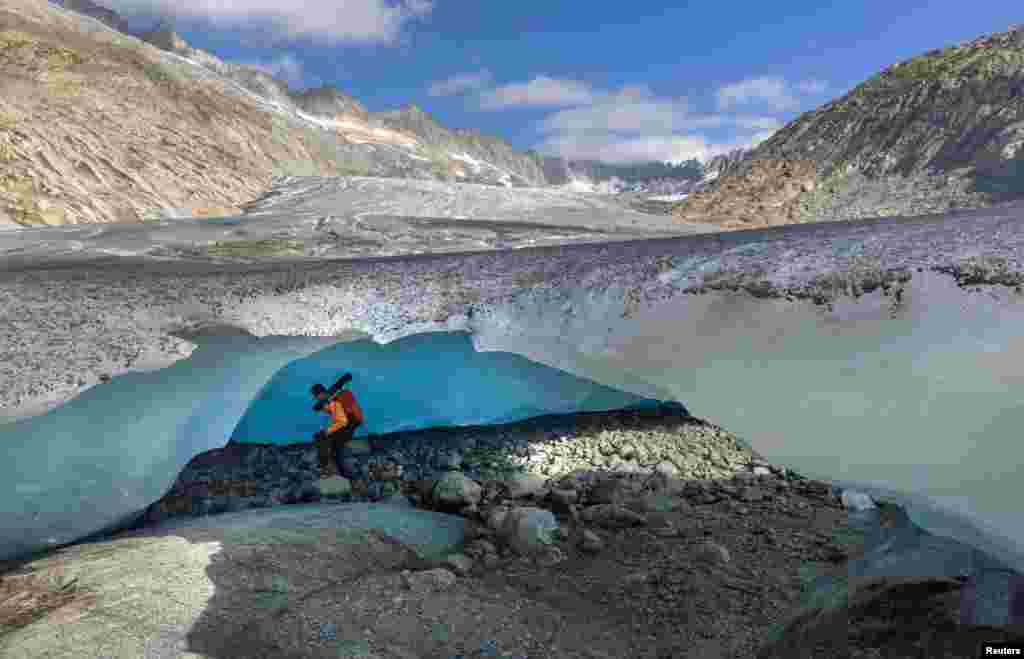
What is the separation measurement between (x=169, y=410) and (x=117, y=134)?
20812 mm

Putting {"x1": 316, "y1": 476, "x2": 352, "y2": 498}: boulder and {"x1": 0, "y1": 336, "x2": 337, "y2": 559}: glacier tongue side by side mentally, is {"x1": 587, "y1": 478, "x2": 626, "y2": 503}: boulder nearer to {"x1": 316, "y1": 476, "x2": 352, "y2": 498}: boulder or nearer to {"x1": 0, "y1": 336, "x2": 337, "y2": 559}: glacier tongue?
{"x1": 316, "y1": 476, "x2": 352, "y2": 498}: boulder

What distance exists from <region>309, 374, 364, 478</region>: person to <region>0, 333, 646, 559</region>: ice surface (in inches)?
14.5

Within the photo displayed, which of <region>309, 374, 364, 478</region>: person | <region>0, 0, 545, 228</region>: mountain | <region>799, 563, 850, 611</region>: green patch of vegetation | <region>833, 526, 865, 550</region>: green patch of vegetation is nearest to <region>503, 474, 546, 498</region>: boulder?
<region>309, 374, 364, 478</region>: person

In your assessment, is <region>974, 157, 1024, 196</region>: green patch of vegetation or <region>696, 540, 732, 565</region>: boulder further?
<region>974, 157, 1024, 196</region>: green patch of vegetation

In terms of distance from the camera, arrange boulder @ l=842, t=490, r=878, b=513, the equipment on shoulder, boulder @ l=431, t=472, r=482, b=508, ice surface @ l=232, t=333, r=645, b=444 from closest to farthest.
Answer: boulder @ l=842, t=490, r=878, b=513, boulder @ l=431, t=472, r=482, b=508, the equipment on shoulder, ice surface @ l=232, t=333, r=645, b=444

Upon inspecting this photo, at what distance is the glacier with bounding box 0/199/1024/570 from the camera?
308 centimetres

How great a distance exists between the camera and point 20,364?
170 inches

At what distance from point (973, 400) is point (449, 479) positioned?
4244mm

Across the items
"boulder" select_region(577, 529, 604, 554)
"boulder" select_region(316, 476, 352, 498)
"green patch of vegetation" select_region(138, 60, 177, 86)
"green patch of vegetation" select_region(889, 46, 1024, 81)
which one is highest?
"green patch of vegetation" select_region(138, 60, 177, 86)

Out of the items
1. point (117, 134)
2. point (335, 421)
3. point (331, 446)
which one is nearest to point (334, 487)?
point (331, 446)

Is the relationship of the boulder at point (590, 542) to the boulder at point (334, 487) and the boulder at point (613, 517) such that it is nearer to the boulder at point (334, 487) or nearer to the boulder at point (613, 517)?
the boulder at point (613, 517)

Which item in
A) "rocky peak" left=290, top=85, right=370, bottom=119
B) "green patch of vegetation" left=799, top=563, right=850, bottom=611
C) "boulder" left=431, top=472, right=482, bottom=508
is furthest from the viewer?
"rocky peak" left=290, top=85, right=370, bottom=119

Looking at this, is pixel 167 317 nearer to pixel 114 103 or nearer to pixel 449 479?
pixel 449 479

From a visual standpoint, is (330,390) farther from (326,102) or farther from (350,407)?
(326,102)
